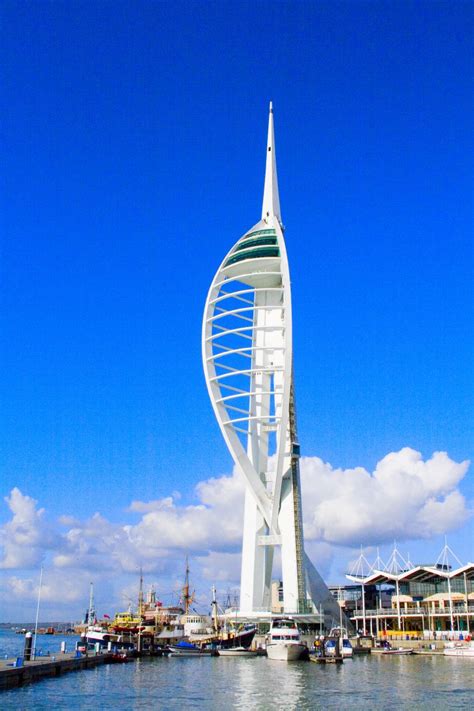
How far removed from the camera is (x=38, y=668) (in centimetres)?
4212

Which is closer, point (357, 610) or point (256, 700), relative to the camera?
point (256, 700)

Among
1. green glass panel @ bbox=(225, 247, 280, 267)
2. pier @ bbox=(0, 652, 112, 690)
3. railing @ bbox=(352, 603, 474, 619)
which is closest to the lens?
pier @ bbox=(0, 652, 112, 690)

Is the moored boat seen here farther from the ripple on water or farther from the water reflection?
the water reflection

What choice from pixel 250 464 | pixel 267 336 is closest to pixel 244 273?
pixel 267 336

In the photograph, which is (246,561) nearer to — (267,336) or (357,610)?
(267,336)

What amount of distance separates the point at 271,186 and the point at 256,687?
64750 mm

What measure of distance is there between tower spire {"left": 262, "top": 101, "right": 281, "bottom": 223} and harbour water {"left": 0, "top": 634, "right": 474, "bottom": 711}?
172ft

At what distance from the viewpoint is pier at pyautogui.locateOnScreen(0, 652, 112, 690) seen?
1465 inches

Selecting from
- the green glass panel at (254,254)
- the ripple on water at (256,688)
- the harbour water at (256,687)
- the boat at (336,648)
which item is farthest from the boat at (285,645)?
the green glass panel at (254,254)

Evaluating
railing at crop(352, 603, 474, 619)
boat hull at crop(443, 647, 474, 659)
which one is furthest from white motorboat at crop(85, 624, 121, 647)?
railing at crop(352, 603, 474, 619)

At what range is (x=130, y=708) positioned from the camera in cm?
3188

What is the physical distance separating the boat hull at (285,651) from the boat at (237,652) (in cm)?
671

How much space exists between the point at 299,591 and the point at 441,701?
4056cm

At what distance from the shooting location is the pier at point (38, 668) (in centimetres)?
3722
